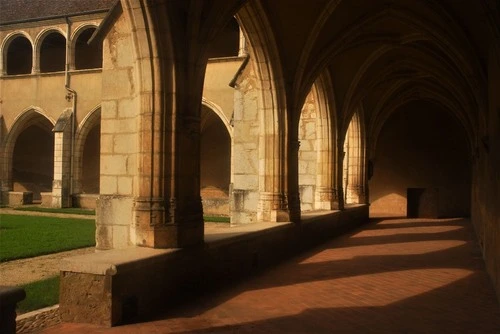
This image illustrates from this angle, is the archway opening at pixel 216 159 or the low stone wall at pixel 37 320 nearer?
the low stone wall at pixel 37 320

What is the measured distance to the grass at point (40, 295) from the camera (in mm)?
5312

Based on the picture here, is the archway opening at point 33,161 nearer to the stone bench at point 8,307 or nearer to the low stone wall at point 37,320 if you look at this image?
the low stone wall at point 37,320

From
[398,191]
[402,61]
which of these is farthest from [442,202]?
[402,61]

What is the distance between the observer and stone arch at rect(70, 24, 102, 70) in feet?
67.5

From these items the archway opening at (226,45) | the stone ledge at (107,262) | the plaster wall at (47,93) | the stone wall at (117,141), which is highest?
the archway opening at (226,45)

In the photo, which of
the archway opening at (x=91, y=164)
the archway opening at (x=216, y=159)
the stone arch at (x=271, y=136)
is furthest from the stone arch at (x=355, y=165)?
the archway opening at (x=91, y=164)

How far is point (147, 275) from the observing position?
4.27 m

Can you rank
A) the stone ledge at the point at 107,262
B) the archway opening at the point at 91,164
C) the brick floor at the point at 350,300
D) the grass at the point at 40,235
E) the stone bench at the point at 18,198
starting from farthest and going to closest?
the archway opening at the point at 91,164 < the stone bench at the point at 18,198 < the grass at the point at 40,235 < the brick floor at the point at 350,300 < the stone ledge at the point at 107,262

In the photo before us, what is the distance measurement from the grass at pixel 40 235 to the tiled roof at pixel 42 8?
9249mm

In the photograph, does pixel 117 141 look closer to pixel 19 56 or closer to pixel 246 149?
Answer: pixel 246 149

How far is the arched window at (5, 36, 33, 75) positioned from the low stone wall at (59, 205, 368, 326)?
21.5 meters

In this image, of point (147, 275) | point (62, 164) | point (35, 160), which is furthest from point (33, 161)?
point (147, 275)

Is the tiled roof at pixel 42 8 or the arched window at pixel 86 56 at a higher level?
the tiled roof at pixel 42 8

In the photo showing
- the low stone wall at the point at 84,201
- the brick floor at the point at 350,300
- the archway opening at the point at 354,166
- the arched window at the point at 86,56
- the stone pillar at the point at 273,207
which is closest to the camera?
the brick floor at the point at 350,300
